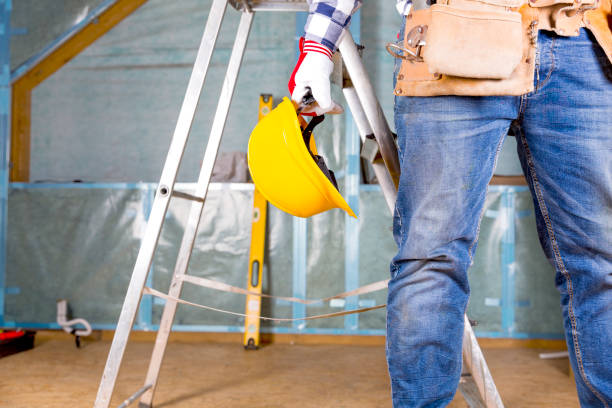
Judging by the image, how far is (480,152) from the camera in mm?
826

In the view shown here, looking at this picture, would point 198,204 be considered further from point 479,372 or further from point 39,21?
point 39,21

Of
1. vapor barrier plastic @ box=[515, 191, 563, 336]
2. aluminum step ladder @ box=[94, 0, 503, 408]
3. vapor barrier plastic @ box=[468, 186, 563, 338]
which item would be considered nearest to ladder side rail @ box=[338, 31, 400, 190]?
aluminum step ladder @ box=[94, 0, 503, 408]

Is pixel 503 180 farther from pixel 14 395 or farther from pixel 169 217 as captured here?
pixel 14 395

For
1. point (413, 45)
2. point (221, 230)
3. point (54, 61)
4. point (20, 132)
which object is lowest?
point (221, 230)

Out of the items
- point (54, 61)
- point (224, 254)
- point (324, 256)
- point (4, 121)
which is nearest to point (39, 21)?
point (54, 61)

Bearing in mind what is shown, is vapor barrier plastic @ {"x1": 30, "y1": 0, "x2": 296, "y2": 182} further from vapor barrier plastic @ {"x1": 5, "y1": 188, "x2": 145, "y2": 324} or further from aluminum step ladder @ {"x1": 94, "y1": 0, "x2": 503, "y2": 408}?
aluminum step ladder @ {"x1": 94, "y1": 0, "x2": 503, "y2": 408}

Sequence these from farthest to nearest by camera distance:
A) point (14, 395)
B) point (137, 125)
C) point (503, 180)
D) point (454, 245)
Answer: point (137, 125) < point (503, 180) < point (14, 395) < point (454, 245)

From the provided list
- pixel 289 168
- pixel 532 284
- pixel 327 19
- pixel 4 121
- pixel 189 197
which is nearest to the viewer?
pixel 327 19

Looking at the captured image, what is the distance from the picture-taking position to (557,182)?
2.81 feet

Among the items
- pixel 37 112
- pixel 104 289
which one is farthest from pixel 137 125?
pixel 104 289

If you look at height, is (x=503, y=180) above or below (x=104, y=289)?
above

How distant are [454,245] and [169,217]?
2.14 meters

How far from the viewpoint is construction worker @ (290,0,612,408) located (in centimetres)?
80

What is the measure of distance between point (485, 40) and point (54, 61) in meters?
2.94
